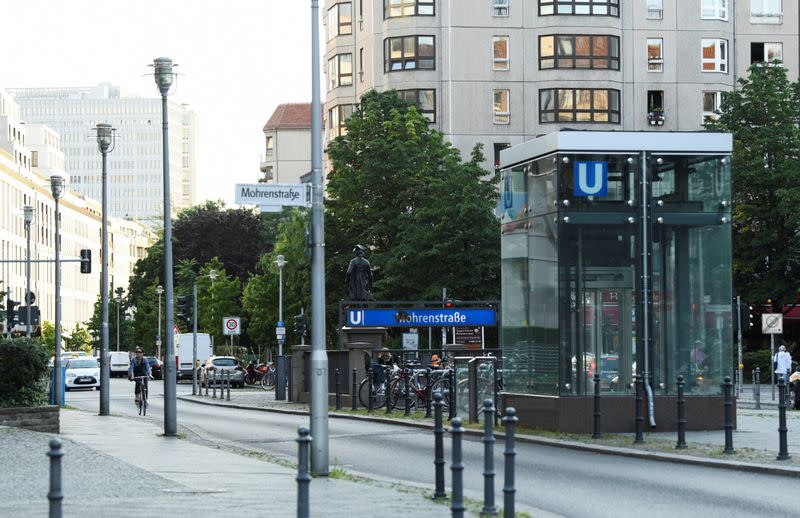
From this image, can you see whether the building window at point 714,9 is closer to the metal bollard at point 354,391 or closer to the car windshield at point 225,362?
the car windshield at point 225,362

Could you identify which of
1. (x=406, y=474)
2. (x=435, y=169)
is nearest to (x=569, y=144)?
(x=406, y=474)

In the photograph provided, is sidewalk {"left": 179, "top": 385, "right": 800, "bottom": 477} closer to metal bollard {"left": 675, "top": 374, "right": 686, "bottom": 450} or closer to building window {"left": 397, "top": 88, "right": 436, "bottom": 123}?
metal bollard {"left": 675, "top": 374, "right": 686, "bottom": 450}

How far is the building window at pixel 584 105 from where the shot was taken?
79688 mm

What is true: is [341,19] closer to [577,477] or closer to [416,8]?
[416,8]

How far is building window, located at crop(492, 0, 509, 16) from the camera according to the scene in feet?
269

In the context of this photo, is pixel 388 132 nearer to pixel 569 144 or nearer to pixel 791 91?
pixel 791 91

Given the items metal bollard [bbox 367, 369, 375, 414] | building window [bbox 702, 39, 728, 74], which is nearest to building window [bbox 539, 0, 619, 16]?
building window [bbox 702, 39, 728, 74]

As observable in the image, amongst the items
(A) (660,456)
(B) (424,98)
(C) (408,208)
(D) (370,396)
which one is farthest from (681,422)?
Answer: (B) (424,98)

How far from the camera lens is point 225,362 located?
67000mm

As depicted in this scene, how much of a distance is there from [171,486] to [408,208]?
52463mm

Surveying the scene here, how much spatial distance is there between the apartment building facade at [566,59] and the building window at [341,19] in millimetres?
4746

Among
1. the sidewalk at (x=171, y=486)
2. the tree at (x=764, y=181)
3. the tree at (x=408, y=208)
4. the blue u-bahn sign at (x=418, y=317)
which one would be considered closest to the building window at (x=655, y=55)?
the tree at (x=764, y=181)

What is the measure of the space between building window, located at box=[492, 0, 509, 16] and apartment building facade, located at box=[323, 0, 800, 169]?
0.05 meters

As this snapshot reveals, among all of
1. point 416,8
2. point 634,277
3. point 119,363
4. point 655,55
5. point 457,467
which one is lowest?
point 119,363
